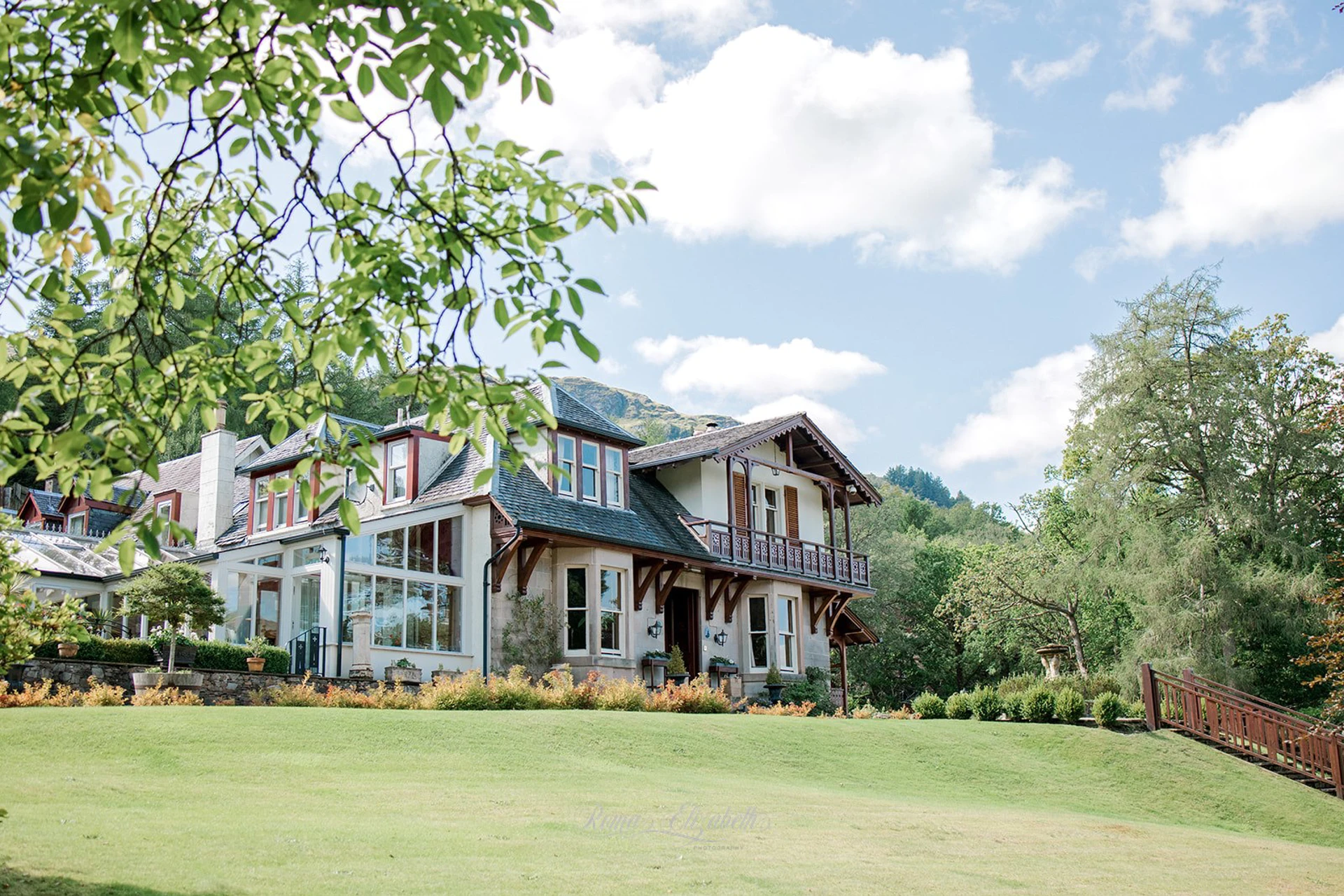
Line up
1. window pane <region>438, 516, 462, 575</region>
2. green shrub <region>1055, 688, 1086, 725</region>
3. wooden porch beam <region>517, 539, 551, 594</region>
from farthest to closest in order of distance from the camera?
window pane <region>438, 516, 462, 575</region>
wooden porch beam <region>517, 539, 551, 594</region>
green shrub <region>1055, 688, 1086, 725</region>

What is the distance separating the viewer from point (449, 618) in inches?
950

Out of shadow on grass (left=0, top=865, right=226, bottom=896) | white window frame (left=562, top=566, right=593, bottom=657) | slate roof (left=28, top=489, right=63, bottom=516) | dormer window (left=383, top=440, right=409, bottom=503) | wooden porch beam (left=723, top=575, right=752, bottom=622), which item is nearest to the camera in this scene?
shadow on grass (left=0, top=865, right=226, bottom=896)

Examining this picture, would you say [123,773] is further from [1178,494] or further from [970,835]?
[1178,494]

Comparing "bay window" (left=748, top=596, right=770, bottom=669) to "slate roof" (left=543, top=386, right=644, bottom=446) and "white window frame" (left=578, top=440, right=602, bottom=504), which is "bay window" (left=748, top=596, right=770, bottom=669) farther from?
"white window frame" (left=578, top=440, right=602, bottom=504)

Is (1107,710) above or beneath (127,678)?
beneath

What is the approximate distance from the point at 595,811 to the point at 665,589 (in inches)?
650

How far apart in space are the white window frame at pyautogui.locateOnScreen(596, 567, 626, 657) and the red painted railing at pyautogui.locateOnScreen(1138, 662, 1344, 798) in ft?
35.5

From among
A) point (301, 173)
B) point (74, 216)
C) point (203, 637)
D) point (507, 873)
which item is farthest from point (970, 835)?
point (203, 637)

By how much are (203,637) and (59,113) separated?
20.6 meters

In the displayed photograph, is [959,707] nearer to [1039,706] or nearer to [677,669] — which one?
[1039,706]

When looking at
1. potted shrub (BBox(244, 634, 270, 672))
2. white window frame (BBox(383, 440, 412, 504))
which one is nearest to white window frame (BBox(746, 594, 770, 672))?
white window frame (BBox(383, 440, 412, 504))

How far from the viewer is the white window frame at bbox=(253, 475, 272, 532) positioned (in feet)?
88.7

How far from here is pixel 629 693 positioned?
67.8 feet

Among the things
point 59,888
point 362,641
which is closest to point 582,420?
point 362,641
